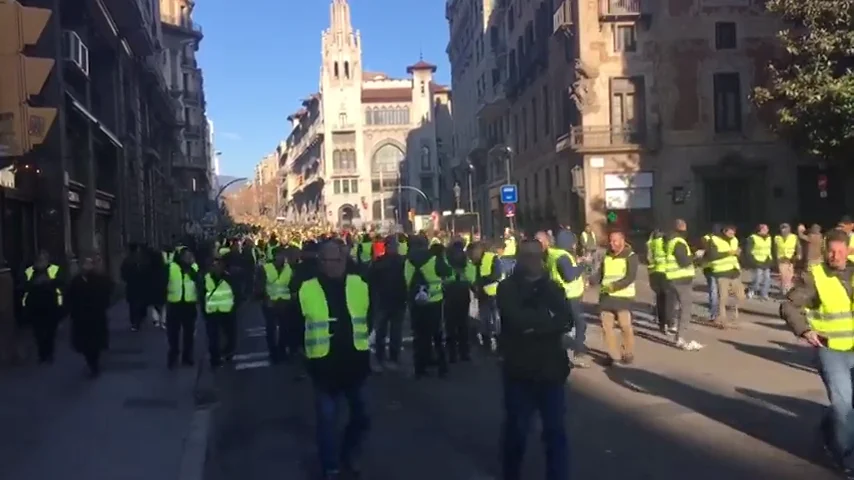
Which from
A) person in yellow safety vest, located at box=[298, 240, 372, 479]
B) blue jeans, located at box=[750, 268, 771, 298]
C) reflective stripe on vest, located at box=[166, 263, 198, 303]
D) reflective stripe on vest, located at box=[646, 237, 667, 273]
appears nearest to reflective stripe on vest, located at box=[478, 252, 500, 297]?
reflective stripe on vest, located at box=[646, 237, 667, 273]

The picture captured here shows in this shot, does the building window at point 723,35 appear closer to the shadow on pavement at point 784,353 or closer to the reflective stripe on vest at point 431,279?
the shadow on pavement at point 784,353

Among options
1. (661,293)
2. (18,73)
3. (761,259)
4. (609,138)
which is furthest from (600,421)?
(609,138)

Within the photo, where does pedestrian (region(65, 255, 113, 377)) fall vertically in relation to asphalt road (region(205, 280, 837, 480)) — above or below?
above

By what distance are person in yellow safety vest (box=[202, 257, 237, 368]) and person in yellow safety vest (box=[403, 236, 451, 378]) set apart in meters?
2.76

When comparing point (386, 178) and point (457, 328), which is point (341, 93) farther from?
point (457, 328)

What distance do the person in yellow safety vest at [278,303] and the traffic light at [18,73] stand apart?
689 centimetres

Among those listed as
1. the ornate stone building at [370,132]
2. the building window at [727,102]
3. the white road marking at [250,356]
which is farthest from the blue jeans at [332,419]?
the ornate stone building at [370,132]

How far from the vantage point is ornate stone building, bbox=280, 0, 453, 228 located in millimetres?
116938

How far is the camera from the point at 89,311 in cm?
1392

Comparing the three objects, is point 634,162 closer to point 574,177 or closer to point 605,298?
point 574,177

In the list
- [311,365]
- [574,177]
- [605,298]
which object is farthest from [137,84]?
[311,365]

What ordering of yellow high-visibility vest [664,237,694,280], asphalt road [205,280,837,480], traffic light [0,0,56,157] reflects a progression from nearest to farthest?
1. traffic light [0,0,56,157]
2. asphalt road [205,280,837,480]
3. yellow high-visibility vest [664,237,694,280]

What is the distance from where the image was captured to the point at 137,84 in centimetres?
3791

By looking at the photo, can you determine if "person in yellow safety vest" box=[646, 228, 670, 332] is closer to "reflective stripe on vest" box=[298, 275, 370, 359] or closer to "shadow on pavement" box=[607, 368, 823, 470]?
"shadow on pavement" box=[607, 368, 823, 470]
